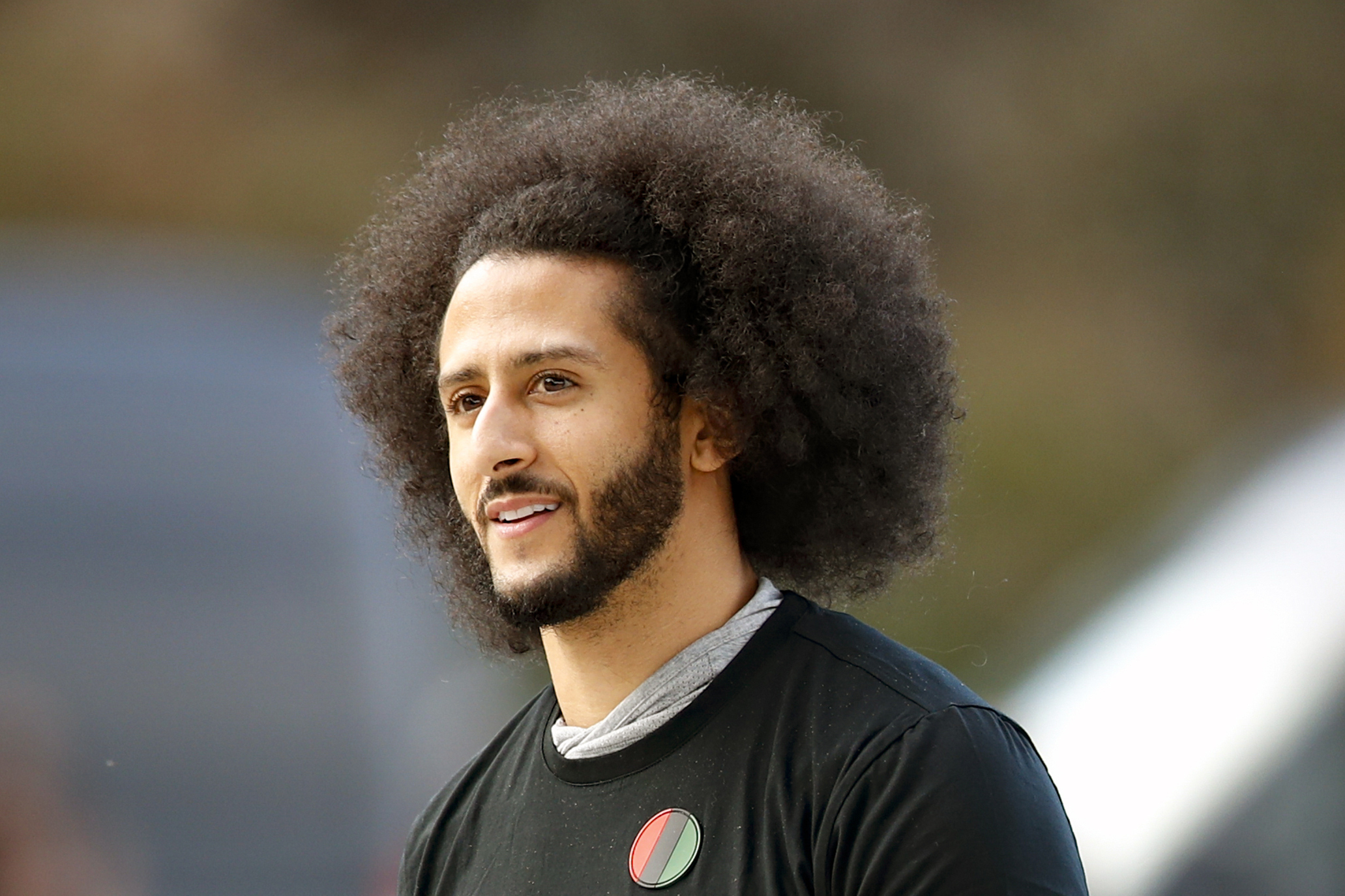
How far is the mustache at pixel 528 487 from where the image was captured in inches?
107

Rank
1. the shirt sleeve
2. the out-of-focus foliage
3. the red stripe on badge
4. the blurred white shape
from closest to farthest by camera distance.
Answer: the shirt sleeve, the red stripe on badge, the blurred white shape, the out-of-focus foliage

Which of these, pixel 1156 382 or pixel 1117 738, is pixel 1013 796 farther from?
pixel 1156 382

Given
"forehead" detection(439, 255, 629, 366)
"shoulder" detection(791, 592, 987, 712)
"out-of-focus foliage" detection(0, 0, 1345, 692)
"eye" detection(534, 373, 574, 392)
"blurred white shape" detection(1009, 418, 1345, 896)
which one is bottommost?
"blurred white shape" detection(1009, 418, 1345, 896)

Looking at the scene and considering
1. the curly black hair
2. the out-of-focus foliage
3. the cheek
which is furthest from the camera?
the out-of-focus foliage

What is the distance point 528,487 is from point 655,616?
317mm

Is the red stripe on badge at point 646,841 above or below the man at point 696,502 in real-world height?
below

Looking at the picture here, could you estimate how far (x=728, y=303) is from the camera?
2.97 meters

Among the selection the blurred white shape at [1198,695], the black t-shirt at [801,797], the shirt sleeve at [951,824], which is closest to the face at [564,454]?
the black t-shirt at [801,797]

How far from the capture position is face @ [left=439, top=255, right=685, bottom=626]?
2.72m

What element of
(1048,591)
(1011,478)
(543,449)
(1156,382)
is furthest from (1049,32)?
(543,449)

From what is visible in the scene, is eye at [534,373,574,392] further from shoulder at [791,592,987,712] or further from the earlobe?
shoulder at [791,592,987,712]

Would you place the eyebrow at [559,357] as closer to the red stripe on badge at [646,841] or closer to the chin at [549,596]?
the chin at [549,596]

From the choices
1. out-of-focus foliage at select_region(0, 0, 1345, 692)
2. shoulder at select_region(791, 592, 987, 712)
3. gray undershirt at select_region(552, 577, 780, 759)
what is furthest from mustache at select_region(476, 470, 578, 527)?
out-of-focus foliage at select_region(0, 0, 1345, 692)

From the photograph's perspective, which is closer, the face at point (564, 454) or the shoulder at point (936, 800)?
the shoulder at point (936, 800)
